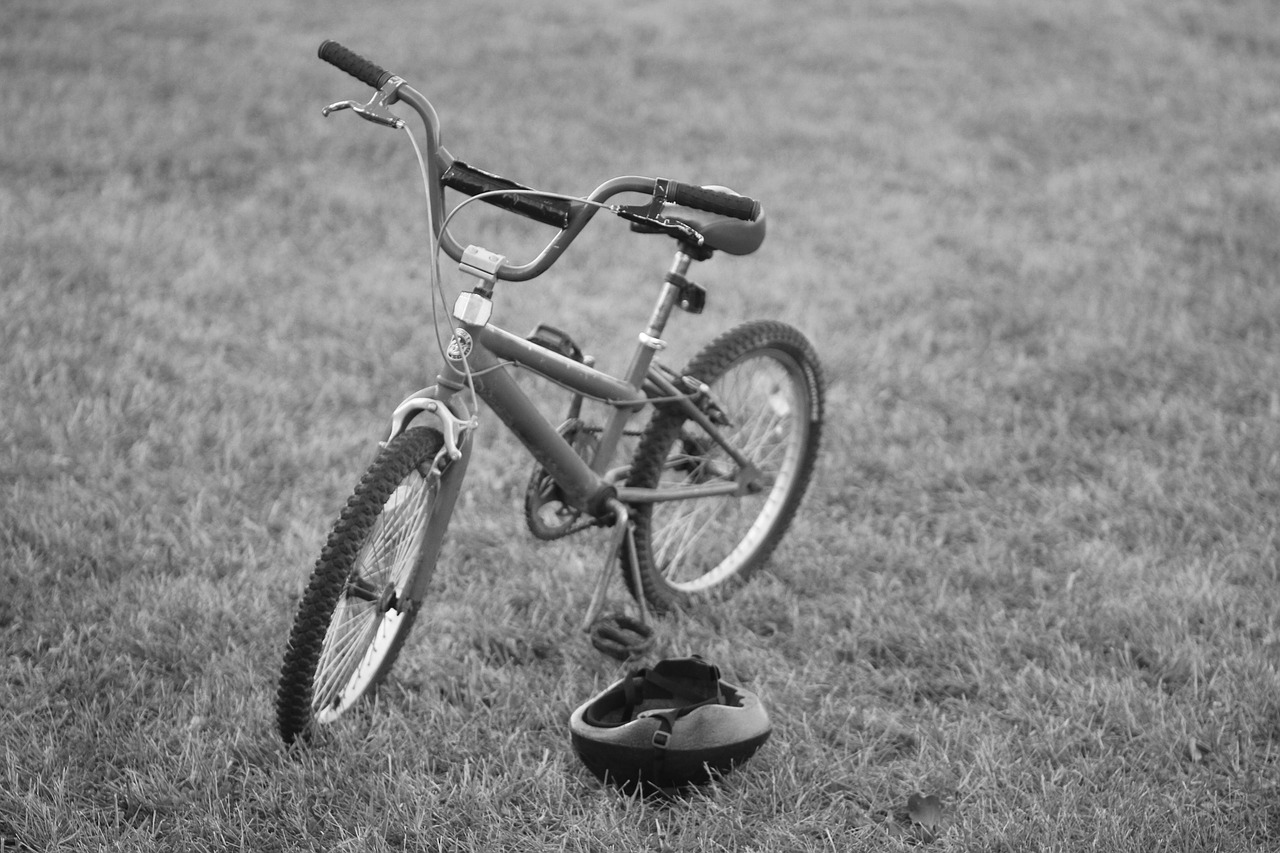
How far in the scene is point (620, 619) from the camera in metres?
3.38

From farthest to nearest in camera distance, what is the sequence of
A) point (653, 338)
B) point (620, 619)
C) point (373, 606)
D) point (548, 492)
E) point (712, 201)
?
point (620, 619), point (548, 492), point (653, 338), point (373, 606), point (712, 201)

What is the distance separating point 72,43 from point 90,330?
4750 millimetres

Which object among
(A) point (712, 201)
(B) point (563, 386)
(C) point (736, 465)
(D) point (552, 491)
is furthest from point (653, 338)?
(C) point (736, 465)

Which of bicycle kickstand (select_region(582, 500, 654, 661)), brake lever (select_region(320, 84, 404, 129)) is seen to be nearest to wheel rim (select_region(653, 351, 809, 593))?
bicycle kickstand (select_region(582, 500, 654, 661))

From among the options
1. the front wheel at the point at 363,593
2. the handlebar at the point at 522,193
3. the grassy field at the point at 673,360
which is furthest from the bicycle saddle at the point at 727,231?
the grassy field at the point at 673,360

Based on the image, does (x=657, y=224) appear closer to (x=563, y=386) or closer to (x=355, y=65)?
(x=563, y=386)

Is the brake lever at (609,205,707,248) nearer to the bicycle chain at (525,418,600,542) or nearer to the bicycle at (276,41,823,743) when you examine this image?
the bicycle at (276,41,823,743)

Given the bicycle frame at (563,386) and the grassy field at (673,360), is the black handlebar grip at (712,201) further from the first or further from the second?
the grassy field at (673,360)

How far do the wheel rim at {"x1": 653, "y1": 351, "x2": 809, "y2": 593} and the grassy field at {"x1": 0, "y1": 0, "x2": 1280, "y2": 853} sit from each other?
0.19 m

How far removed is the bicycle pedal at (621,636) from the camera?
330 cm

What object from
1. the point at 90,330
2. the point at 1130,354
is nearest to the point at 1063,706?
the point at 1130,354

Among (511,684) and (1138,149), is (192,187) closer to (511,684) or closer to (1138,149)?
(511,684)

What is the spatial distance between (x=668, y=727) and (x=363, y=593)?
33.3 inches

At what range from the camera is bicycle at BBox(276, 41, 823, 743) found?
264cm
